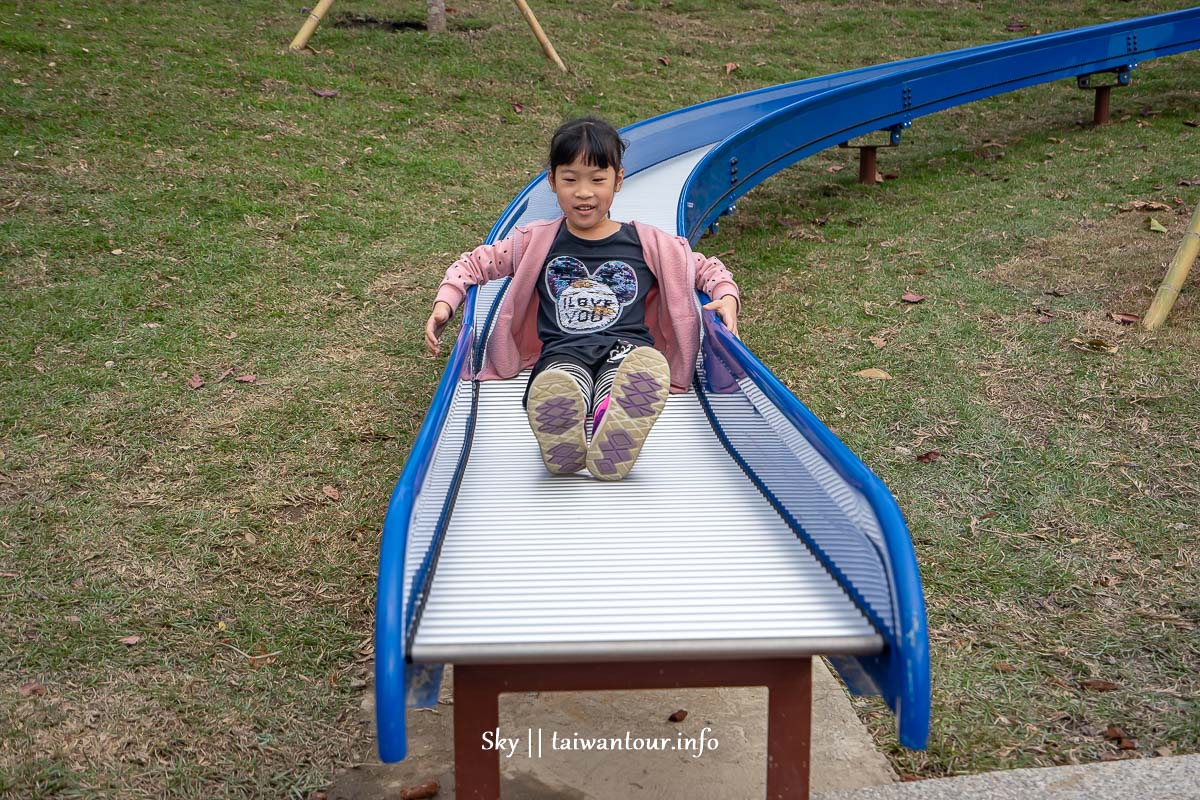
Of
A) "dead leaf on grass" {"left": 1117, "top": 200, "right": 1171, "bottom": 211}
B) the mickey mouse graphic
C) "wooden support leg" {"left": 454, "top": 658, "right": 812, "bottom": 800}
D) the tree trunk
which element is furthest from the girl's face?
the tree trunk

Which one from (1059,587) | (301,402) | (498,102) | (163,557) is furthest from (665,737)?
(498,102)

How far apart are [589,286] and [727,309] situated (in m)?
0.49

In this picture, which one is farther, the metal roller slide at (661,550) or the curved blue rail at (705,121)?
the curved blue rail at (705,121)

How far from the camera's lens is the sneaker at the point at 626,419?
2.72 m

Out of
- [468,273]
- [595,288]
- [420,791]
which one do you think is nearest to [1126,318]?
[595,288]

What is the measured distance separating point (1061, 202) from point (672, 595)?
612 centimetres

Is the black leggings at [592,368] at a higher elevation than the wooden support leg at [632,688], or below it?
higher

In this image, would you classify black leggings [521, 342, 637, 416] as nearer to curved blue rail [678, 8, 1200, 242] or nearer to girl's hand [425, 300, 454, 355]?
girl's hand [425, 300, 454, 355]

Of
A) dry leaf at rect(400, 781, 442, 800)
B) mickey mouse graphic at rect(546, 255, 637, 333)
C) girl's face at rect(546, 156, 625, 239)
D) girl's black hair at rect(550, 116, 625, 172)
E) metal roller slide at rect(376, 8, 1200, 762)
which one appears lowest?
dry leaf at rect(400, 781, 442, 800)

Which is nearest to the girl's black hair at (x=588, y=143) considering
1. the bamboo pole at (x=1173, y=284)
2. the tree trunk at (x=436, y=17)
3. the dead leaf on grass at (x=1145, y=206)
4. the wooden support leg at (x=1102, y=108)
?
the bamboo pole at (x=1173, y=284)

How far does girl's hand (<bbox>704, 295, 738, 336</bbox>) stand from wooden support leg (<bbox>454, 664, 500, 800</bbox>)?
5.02 feet

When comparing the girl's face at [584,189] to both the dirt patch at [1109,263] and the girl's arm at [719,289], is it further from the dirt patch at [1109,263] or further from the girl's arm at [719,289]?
the dirt patch at [1109,263]

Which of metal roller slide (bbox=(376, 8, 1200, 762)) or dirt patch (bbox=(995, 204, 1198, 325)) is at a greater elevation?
metal roller slide (bbox=(376, 8, 1200, 762))

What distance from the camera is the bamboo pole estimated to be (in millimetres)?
4754
